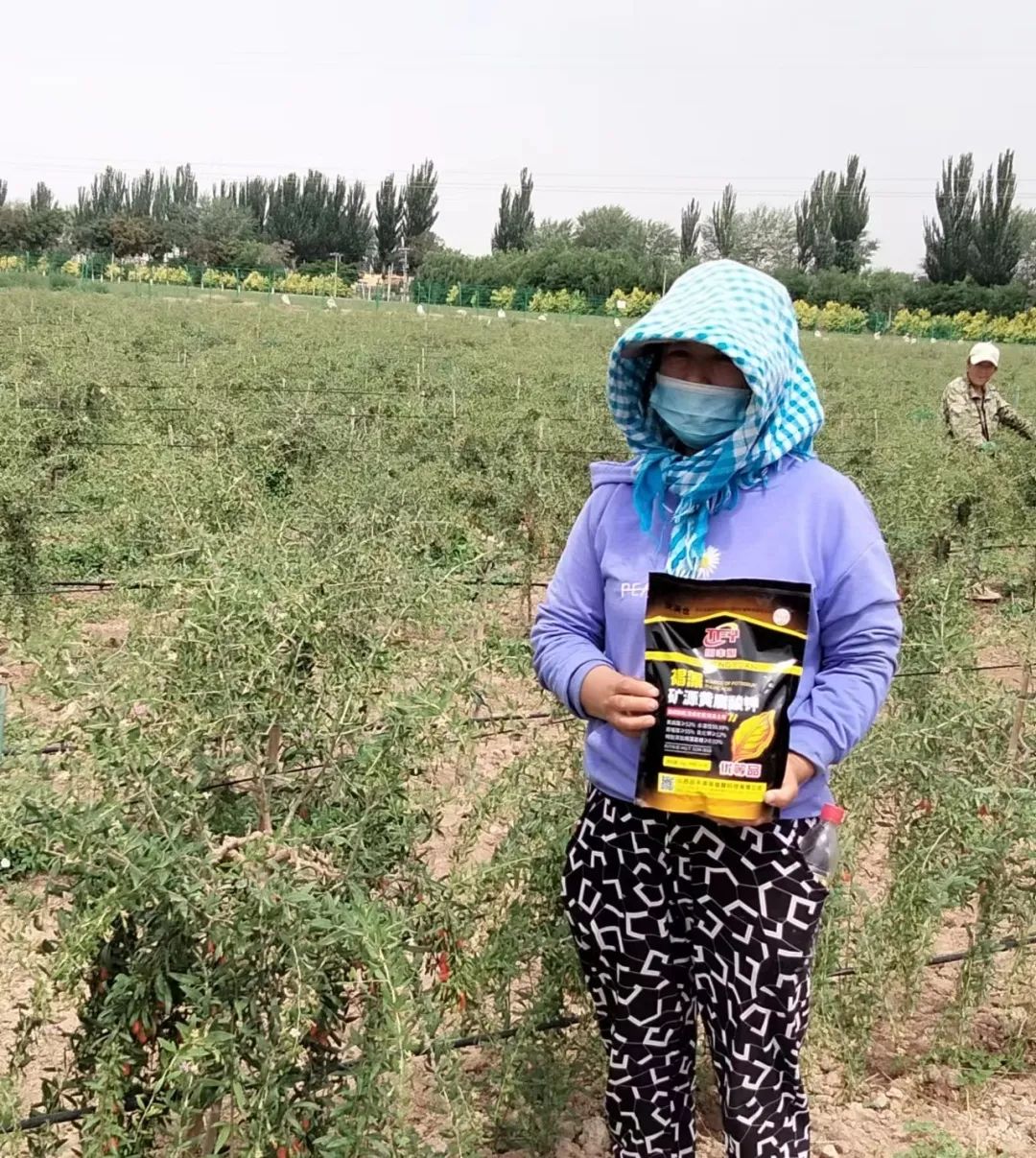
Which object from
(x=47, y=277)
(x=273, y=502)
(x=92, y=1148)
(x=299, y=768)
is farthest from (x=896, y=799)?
(x=47, y=277)

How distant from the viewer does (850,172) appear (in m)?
62.0

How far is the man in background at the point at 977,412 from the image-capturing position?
749 cm

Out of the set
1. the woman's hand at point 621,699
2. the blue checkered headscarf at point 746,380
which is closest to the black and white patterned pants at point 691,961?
the woman's hand at point 621,699

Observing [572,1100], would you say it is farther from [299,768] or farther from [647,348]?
[647,348]

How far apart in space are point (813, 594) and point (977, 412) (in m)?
6.66

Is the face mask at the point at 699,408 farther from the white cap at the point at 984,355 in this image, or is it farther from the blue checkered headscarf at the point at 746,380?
the white cap at the point at 984,355

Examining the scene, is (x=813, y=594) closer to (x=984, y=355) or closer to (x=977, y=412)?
(x=984, y=355)

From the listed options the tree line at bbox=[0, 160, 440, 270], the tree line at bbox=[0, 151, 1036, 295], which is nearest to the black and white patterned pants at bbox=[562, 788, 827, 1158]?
the tree line at bbox=[0, 151, 1036, 295]

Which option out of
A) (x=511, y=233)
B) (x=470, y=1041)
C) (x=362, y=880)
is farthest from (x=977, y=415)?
(x=511, y=233)

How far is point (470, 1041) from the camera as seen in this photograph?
2266mm

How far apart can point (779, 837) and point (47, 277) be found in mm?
36139

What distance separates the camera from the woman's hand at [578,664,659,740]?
1.61m

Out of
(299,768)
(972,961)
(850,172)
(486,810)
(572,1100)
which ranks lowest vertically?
(572,1100)

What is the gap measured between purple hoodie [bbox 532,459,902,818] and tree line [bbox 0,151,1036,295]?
147ft
